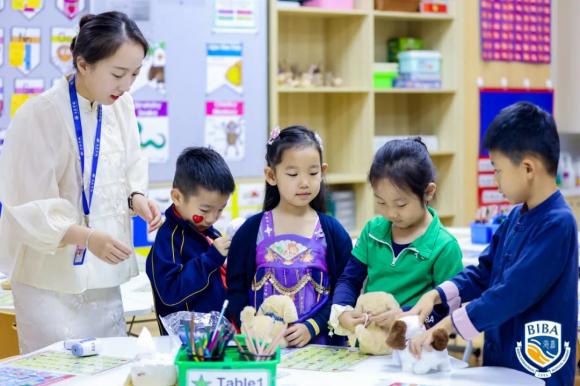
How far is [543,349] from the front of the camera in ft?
6.05

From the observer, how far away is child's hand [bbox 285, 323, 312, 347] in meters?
2.08

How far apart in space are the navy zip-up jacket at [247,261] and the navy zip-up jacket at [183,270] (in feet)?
0.15

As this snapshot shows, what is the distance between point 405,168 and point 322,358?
50cm

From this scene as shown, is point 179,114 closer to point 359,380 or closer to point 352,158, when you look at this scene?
point 352,158

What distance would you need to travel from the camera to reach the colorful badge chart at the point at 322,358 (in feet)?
6.13

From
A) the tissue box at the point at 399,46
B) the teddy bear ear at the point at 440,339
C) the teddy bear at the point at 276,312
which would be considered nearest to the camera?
the teddy bear ear at the point at 440,339

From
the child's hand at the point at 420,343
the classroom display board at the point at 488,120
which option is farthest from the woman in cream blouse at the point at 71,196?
the classroom display board at the point at 488,120

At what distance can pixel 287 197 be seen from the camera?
2.24 metres

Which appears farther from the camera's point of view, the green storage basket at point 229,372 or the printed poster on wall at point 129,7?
the printed poster on wall at point 129,7

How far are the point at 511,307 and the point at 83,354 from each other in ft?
3.10

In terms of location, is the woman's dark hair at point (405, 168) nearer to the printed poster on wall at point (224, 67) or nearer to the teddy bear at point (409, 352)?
the teddy bear at point (409, 352)

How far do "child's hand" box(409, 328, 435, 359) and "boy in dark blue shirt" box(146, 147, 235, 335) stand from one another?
0.65m

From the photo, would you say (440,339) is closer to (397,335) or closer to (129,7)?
(397,335)

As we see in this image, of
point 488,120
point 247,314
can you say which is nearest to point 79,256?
point 247,314
